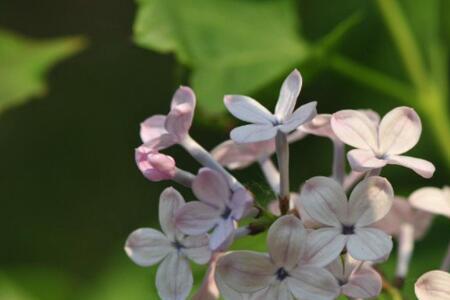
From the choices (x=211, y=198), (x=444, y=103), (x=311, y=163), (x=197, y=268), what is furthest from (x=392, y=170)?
(x=211, y=198)

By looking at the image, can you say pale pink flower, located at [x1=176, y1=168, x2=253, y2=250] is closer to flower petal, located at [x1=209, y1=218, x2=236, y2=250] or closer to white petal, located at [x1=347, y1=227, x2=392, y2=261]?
flower petal, located at [x1=209, y1=218, x2=236, y2=250]

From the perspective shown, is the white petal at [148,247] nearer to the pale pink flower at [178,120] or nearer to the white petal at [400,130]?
the pale pink flower at [178,120]

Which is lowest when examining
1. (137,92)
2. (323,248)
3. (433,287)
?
(137,92)

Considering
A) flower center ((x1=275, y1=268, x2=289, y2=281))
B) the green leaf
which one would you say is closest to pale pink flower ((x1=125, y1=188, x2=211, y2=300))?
flower center ((x1=275, y1=268, x2=289, y2=281))

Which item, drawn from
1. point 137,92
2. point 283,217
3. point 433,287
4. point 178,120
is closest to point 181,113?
point 178,120

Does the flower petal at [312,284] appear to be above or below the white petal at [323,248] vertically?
below

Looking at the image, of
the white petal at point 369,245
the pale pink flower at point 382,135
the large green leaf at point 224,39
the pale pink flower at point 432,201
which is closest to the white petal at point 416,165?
the pale pink flower at point 382,135

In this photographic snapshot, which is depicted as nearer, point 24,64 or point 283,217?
point 283,217

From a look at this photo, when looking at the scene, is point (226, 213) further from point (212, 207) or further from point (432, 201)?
point (432, 201)
